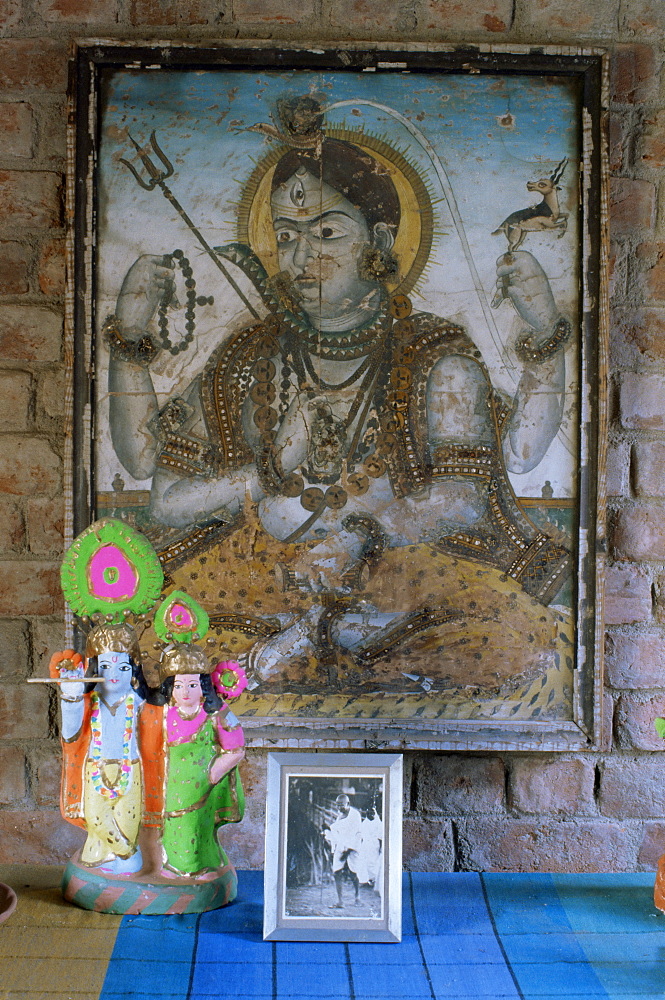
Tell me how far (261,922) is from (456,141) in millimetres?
1328

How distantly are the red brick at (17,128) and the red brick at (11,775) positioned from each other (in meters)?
1.07

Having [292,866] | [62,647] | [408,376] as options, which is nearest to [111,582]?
[62,647]

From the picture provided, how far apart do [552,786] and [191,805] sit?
2.23 ft

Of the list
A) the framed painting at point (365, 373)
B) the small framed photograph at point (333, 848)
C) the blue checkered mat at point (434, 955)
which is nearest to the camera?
the blue checkered mat at point (434, 955)

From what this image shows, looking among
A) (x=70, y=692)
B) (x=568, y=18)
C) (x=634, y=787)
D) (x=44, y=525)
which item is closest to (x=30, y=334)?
(x=44, y=525)

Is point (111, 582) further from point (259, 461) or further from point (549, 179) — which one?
point (549, 179)

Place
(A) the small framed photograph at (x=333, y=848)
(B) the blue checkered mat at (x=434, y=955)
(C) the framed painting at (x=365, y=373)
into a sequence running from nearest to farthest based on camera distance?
1. (B) the blue checkered mat at (x=434, y=955)
2. (A) the small framed photograph at (x=333, y=848)
3. (C) the framed painting at (x=365, y=373)

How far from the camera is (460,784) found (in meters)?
1.61

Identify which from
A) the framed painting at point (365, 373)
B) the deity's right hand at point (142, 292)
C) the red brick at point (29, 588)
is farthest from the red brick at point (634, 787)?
the deity's right hand at point (142, 292)

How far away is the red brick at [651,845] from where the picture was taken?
64.1 inches

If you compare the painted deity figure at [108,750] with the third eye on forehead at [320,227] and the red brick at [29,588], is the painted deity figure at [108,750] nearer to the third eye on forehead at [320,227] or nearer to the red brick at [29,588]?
the red brick at [29,588]

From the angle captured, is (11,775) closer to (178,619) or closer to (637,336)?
(178,619)

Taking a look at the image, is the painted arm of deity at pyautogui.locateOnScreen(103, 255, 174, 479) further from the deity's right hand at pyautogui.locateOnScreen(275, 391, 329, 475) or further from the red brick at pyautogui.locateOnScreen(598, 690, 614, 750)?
the red brick at pyautogui.locateOnScreen(598, 690, 614, 750)

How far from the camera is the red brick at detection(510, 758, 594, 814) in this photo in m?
1.61
